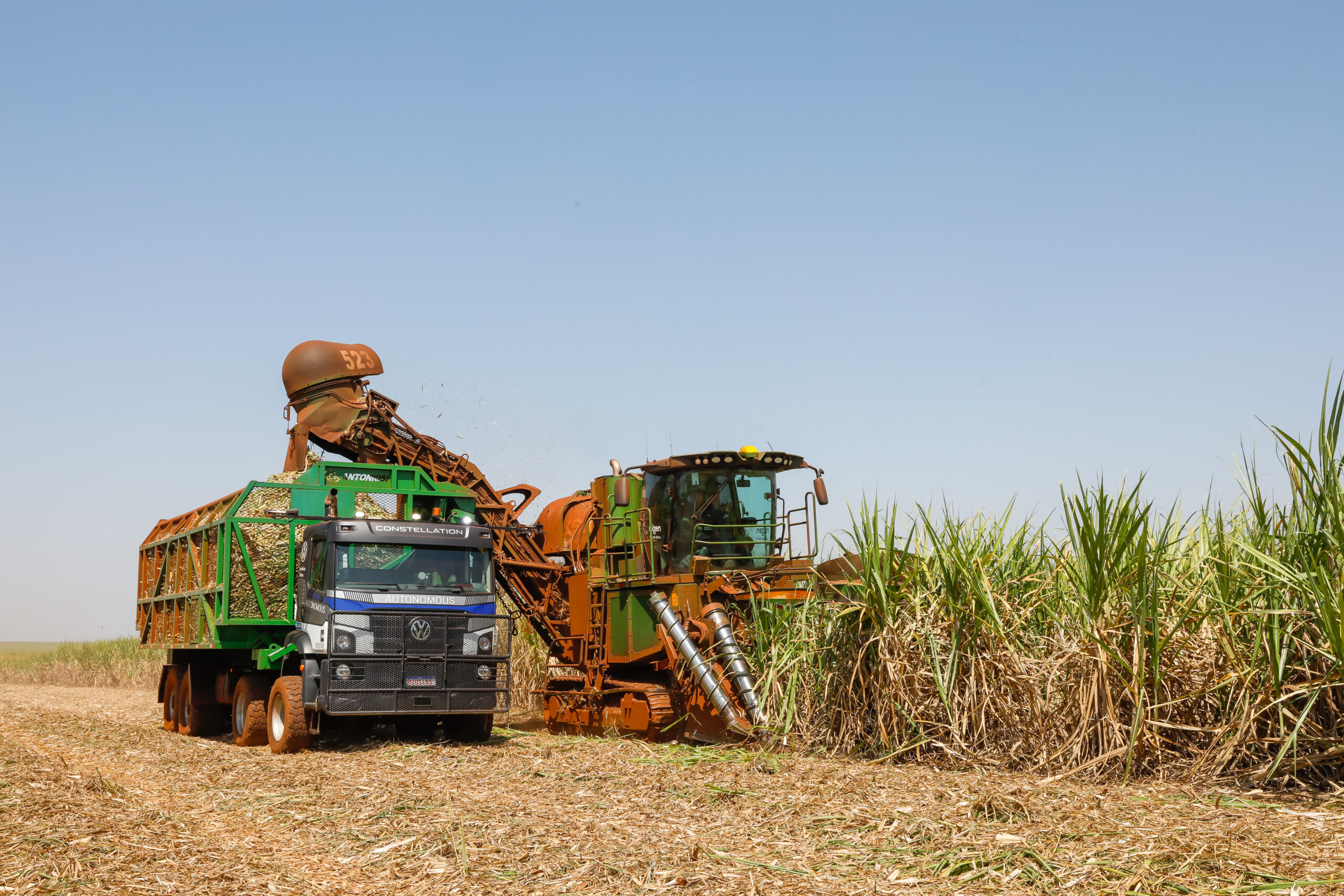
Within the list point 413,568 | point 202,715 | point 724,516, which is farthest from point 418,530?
point 202,715

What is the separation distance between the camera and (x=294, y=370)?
17.1 m

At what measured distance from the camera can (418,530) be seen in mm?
13680

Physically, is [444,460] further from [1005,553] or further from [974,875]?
[974,875]

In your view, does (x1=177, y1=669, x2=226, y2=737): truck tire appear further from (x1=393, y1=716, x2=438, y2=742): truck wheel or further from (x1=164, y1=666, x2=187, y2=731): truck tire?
(x1=393, y1=716, x2=438, y2=742): truck wheel

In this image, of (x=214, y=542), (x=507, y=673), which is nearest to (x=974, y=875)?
(x=507, y=673)

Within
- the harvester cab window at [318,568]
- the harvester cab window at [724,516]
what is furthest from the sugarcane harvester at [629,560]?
the harvester cab window at [318,568]

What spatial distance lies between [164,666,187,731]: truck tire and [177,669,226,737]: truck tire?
539mm

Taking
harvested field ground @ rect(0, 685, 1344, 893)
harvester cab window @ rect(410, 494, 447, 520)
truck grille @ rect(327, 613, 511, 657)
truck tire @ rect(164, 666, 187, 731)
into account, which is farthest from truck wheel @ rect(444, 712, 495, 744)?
truck tire @ rect(164, 666, 187, 731)

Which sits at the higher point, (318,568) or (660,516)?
(660,516)

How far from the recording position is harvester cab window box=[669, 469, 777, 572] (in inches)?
548

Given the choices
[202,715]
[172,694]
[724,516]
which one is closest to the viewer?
[724,516]

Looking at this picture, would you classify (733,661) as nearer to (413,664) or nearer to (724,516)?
(724,516)

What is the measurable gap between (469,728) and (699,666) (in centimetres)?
326

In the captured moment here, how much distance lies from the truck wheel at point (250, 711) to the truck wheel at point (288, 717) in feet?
1.95
